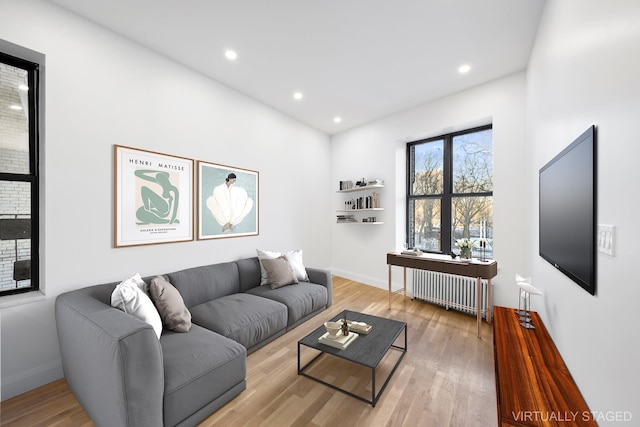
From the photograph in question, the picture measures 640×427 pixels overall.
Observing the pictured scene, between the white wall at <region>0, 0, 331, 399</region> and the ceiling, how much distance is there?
0.24 metres

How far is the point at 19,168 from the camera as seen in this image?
2098 millimetres

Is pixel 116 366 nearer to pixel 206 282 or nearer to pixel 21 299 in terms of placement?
pixel 21 299

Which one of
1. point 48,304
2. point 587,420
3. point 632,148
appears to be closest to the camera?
point 632,148

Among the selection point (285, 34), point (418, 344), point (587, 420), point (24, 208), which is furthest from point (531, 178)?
point (24, 208)

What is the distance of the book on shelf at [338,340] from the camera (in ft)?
6.50

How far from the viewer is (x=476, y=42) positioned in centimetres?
261

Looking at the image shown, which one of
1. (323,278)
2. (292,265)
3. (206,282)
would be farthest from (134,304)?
(323,278)

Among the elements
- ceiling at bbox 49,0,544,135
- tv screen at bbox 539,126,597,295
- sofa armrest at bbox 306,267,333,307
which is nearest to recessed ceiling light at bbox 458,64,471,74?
ceiling at bbox 49,0,544,135

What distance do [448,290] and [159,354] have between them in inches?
137

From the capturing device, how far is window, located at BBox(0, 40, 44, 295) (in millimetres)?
2037

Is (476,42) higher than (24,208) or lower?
higher

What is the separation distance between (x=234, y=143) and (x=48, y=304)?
2499 mm

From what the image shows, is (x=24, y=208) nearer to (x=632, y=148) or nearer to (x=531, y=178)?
(x=632, y=148)

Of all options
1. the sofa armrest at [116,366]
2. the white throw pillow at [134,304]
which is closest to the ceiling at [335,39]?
the white throw pillow at [134,304]
